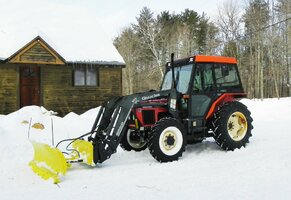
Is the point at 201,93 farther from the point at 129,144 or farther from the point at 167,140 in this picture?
the point at 129,144

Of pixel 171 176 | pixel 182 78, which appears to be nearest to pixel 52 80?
pixel 182 78

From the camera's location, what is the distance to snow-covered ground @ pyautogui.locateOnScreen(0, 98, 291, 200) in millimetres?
4684

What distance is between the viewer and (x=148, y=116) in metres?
7.20

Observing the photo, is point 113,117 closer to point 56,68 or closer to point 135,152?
point 135,152

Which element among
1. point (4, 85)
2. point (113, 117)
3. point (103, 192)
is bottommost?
point (103, 192)

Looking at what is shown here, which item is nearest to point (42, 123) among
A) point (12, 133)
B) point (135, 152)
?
point (12, 133)

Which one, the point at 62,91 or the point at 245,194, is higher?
the point at 62,91

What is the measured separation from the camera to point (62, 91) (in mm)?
16422

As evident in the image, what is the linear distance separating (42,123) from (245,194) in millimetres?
9314

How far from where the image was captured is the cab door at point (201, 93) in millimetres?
7324

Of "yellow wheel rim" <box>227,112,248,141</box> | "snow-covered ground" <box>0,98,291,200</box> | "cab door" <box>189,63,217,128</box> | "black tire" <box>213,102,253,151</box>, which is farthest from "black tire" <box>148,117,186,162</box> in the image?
"yellow wheel rim" <box>227,112,248,141</box>

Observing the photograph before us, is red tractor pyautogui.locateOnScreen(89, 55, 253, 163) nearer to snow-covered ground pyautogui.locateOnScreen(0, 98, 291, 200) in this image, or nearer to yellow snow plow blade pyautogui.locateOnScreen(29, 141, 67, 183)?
snow-covered ground pyautogui.locateOnScreen(0, 98, 291, 200)

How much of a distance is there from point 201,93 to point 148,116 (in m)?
1.27

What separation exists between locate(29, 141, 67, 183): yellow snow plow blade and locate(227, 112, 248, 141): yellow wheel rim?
3.82 m
